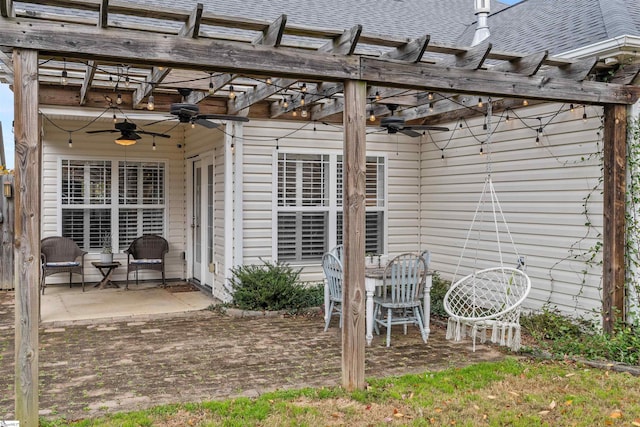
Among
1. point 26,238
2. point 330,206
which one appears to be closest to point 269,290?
point 330,206

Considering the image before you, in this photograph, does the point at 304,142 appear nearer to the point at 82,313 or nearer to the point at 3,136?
the point at 82,313

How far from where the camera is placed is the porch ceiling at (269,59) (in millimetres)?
3455

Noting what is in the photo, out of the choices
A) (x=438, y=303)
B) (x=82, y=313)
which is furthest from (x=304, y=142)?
(x=82, y=313)

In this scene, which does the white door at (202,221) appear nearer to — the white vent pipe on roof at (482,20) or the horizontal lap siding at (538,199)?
the horizontal lap siding at (538,199)

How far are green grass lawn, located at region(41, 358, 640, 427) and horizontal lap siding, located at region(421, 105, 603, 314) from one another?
1.65 meters

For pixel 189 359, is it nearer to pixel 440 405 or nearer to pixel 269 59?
pixel 440 405

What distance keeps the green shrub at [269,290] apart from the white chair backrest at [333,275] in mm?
1148

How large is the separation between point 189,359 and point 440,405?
2.25 metres

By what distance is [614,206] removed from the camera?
5199 mm

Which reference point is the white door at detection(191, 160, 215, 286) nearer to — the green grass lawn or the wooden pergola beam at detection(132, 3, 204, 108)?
the wooden pergola beam at detection(132, 3, 204, 108)

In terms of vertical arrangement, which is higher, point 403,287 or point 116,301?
point 403,287

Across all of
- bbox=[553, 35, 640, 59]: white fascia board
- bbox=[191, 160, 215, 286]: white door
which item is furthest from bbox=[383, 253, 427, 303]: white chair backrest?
bbox=[191, 160, 215, 286]: white door

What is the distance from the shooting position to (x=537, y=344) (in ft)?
18.0

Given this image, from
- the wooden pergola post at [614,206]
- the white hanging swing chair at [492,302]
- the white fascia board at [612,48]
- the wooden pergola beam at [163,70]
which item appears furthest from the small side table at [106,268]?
the white fascia board at [612,48]
